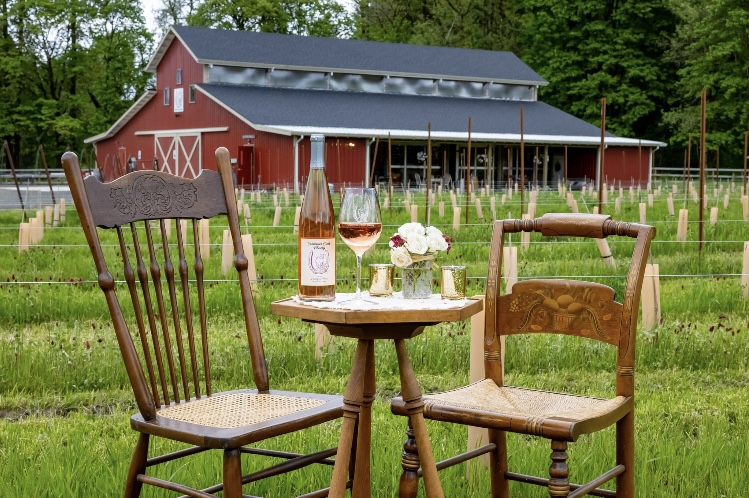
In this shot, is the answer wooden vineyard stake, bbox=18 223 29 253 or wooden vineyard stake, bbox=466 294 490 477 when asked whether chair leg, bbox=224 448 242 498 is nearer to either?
wooden vineyard stake, bbox=466 294 490 477

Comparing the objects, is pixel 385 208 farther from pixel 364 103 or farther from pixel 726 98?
pixel 726 98

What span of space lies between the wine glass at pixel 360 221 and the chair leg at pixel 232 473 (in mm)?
690

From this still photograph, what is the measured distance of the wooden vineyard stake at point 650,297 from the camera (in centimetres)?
730

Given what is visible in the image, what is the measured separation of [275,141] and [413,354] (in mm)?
23830

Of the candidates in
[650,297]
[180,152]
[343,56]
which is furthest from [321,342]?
[343,56]

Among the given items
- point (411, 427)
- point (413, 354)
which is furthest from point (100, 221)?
point (413, 354)

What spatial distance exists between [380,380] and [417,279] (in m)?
3.11

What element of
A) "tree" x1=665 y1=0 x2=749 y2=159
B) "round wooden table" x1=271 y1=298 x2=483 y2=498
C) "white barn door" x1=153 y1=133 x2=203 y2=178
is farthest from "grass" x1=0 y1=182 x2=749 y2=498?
"tree" x1=665 y1=0 x2=749 y2=159

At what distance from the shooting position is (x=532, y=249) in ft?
42.1

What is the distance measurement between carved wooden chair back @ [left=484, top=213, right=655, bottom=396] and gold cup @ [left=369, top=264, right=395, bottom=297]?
0.51m

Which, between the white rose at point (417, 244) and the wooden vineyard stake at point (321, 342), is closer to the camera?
the white rose at point (417, 244)

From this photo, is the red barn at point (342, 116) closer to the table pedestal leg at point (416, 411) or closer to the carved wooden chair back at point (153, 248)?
the carved wooden chair back at point (153, 248)

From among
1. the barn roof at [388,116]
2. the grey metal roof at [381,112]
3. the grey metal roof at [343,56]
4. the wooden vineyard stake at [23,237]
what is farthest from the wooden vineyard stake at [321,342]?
the grey metal roof at [343,56]

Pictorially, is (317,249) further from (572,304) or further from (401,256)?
(572,304)
